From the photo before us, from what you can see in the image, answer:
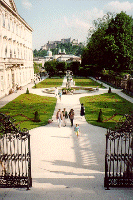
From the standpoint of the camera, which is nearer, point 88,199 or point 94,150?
point 88,199

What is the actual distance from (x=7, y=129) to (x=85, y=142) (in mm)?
6299

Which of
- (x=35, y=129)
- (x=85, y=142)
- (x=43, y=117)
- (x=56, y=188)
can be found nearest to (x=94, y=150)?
(x=85, y=142)

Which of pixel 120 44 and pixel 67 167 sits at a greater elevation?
pixel 120 44

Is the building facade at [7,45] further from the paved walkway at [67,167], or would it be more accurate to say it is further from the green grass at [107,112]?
the paved walkway at [67,167]

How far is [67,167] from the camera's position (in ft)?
30.8

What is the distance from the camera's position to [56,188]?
294 inches

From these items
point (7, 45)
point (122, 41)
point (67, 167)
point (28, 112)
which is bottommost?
point (67, 167)

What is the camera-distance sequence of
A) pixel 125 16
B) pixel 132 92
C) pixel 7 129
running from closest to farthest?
1. pixel 7 129
2. pixel 132 92
3. pixel 125 16

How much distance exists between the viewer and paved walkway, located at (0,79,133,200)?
717cm

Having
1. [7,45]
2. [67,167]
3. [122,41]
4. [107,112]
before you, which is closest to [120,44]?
[122,41]

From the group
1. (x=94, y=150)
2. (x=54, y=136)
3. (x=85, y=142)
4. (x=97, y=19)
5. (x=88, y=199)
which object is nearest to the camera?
(x=88, y=199)

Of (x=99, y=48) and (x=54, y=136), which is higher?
(x=99, y=48)

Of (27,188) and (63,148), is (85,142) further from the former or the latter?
(27,188)

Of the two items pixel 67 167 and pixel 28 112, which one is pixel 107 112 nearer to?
pixel 28 112
